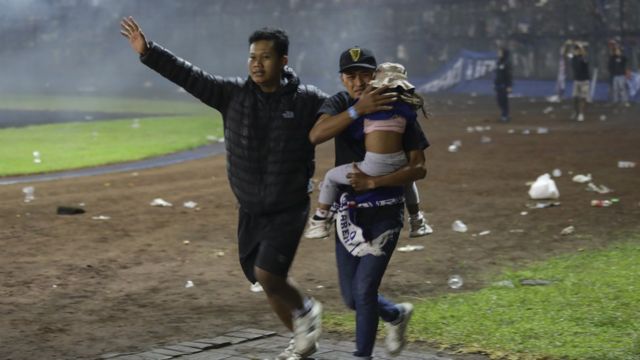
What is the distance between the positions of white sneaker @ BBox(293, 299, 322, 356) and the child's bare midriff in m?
1.03

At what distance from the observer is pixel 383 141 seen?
17.6 feet

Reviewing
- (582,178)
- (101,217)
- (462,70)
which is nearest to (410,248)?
(101,217)

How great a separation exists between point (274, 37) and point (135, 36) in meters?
0.76

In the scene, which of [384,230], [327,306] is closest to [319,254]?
[327,306]

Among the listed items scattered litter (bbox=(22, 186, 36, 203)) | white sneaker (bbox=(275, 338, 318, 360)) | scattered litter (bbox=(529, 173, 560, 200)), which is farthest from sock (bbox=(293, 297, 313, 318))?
scattered litter (bbox=(22, 186, 36, 203))

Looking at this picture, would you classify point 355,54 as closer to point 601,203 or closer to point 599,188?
point 601,203

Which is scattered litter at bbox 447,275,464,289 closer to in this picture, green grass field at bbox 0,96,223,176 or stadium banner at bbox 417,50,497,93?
green grass field at bbox 0,96,223,176

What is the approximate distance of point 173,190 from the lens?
13953mm

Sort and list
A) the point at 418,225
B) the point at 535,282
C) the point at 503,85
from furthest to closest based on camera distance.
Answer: the point at 503,85
the point at 535,282
the point at 418,225

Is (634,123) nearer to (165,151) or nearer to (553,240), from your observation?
(165,151)

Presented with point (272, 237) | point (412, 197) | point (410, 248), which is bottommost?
point (410, 248)

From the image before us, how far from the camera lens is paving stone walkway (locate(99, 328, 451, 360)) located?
599 cm

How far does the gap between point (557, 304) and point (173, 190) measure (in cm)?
769

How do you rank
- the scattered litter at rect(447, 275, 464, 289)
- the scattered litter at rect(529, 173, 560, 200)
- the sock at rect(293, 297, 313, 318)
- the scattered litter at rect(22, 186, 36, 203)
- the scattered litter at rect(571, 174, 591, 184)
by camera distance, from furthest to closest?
the scattered litter at rect(571, 174, 591, 184), the scattered litter at rect(22, 186, 36, 203), the scattered litter at rect(529, 173, 560, 200), the scattered litter at rect(447, 275, 464, 289), the sock at rect(293, 297, 313, 318)
